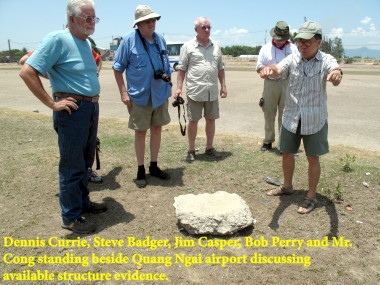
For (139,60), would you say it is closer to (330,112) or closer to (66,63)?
(66,63)

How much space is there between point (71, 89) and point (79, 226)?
4.26 ft

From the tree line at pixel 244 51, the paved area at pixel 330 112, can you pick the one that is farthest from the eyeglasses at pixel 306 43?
the tree line at pixel 244 51

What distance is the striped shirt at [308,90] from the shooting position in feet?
10.5

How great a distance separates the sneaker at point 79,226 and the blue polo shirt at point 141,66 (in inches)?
61.2

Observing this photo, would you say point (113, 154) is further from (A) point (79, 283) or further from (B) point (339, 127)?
(B) point (339, 127)

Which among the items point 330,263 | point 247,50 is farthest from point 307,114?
point 247,50

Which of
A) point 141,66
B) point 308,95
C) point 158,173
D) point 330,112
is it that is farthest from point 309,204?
point 330,112

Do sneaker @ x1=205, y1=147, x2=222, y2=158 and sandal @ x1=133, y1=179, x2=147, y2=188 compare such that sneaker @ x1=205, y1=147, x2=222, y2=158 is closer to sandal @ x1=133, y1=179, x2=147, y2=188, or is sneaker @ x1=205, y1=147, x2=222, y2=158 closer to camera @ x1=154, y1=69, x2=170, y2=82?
sandal @ x1=133, y1=179, x2=147, y2=188

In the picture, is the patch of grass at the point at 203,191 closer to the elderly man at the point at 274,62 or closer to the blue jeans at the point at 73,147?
the blue jeans at the point at 73,147

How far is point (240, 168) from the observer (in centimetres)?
482

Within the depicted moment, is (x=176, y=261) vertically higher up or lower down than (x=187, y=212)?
lower down

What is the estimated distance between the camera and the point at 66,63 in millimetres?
2861

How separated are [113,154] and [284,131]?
9.90 feet

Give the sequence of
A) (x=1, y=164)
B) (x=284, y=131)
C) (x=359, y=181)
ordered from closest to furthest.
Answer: (x=284, y=131)
(x=359, y=181)
(x=1, y=164)
